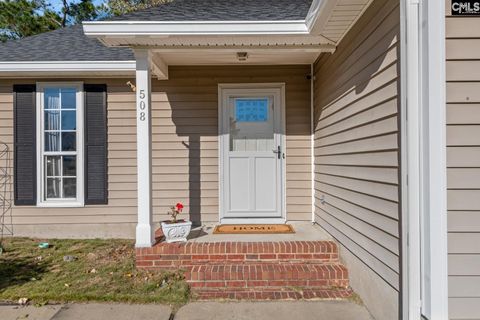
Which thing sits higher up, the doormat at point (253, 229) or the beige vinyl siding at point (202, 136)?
the beige vinyl siding at point (202, 136)

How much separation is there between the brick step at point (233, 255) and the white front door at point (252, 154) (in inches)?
49.5

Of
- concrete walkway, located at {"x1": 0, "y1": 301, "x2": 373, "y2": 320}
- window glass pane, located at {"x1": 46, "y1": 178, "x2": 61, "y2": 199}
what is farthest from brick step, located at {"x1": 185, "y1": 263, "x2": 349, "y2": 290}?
window glass pane, located at {"x1": 46, "y1": 178, "x2": 61, "y2": 199}

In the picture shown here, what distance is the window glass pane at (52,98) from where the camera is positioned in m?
5.07

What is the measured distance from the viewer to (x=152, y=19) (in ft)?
12.0

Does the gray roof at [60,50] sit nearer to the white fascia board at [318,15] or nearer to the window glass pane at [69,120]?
the window glass pane at [69,120]

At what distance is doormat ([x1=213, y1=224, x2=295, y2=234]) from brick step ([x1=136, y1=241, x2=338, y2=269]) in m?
0.64

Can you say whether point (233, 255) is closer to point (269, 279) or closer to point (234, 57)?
point (269, 279)

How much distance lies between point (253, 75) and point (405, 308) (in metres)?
3.60

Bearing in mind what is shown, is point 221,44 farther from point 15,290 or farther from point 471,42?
point 15,290

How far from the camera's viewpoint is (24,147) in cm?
503

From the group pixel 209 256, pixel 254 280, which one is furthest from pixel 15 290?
pixel 254 280

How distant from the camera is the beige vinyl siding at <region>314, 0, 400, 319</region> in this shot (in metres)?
2.48

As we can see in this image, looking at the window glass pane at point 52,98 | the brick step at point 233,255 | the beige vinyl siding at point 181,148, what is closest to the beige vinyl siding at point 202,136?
the beige vinyl siding at point 181,148

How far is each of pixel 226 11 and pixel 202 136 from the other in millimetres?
1781
